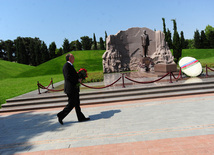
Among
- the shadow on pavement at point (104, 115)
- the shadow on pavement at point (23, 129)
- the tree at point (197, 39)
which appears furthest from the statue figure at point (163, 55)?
the tree at point (197, 39)

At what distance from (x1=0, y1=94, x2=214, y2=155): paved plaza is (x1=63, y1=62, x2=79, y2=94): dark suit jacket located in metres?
1.18

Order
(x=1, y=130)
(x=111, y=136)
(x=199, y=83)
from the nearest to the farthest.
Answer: (x=111, y=136) < (x=1, y=130) < (x=199, y=83)

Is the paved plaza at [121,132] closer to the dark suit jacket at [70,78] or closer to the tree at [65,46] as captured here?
the dark suit jacket at [70,78]

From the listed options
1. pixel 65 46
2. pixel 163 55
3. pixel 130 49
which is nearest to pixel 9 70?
pixel 65 46

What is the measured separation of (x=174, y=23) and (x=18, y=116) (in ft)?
114

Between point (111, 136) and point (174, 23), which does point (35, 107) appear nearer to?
point (111, 136)

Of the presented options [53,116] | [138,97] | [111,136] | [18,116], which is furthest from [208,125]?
[18,116]

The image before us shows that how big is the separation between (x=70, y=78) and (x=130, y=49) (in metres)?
21.4

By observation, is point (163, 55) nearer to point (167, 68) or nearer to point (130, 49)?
point (130, 49)

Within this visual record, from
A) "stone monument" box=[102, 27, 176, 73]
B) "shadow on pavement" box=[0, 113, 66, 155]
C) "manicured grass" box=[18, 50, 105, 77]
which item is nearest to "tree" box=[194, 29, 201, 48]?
"manicured grass" box=[18, 50, 105, 77]

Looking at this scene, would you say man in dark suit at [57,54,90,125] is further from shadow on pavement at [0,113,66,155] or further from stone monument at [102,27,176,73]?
stone monument at [102,27,176,73]

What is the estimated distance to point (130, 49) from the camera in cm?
2605

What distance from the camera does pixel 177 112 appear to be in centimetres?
608

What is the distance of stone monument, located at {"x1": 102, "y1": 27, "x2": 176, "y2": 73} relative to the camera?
978 inches
